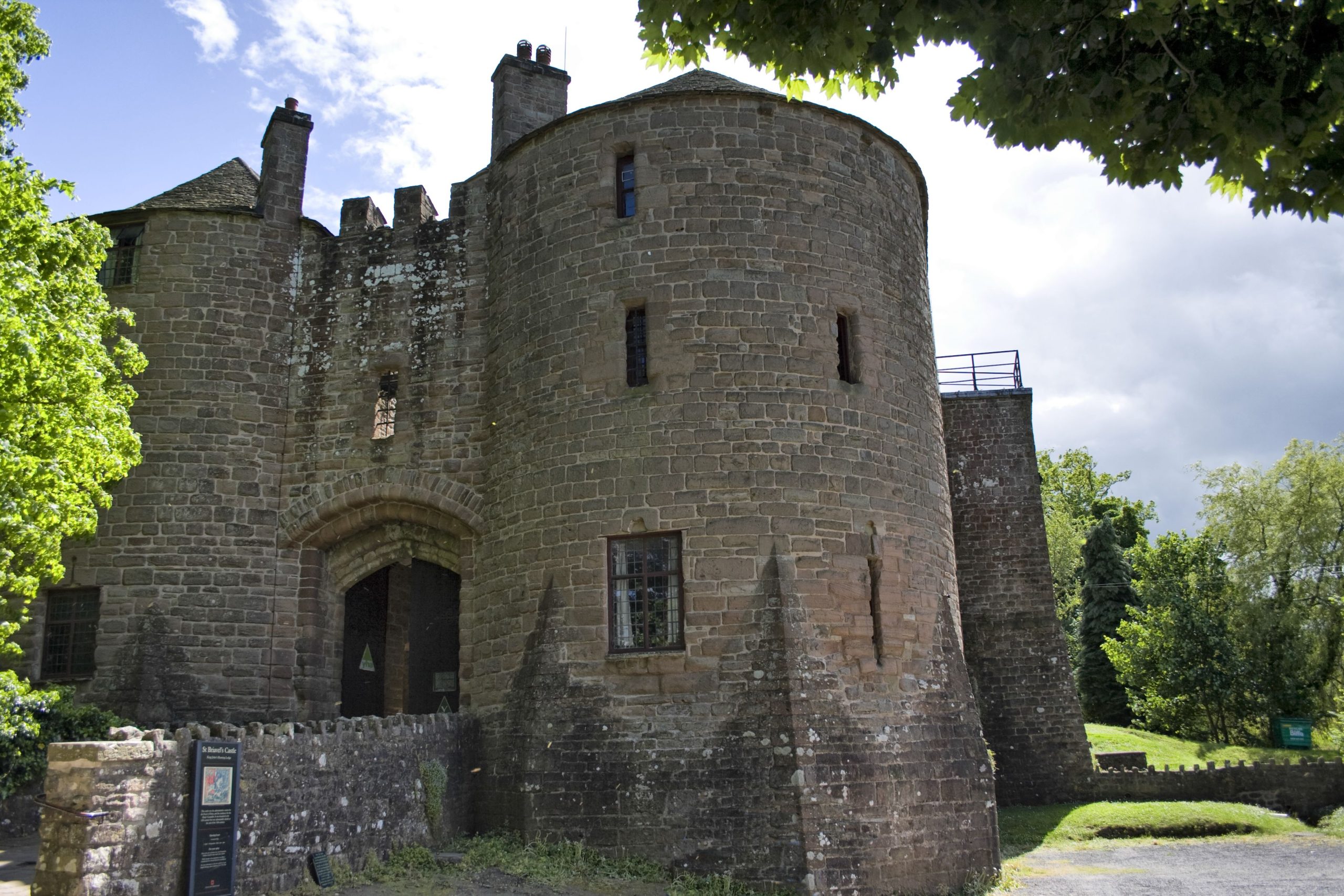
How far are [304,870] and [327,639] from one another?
664 centimetres

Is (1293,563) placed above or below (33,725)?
above

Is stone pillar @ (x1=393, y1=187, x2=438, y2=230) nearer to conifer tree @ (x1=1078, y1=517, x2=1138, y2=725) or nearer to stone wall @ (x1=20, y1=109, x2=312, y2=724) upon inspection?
stone wall @ (x1=20, y1=109, x2=312, y2=724)

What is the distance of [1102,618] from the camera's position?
35625 millimetres

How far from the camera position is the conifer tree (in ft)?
113

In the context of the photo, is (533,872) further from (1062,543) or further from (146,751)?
(1062,543)

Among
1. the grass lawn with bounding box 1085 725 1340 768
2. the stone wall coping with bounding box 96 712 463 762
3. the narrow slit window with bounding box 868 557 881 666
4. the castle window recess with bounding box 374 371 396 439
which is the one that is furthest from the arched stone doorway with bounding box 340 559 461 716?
the grass lawn with bounding box 1085 725 1340 768

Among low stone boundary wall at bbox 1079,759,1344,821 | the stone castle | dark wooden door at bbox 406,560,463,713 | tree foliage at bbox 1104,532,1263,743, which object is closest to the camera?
the stone castle

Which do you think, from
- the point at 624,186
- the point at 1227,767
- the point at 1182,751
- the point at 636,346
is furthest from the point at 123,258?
the point at 1182,751

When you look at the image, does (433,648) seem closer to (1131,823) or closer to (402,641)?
(402,641)

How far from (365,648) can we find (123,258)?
7.36 m

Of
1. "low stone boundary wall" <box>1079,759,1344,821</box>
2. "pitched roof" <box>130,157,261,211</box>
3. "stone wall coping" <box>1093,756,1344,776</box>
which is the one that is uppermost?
"pitched roof" <box>130,157,261,211</box>

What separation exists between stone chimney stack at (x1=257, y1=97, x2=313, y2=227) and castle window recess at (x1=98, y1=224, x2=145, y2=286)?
1.94 metres

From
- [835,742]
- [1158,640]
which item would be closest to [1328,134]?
[835,742]

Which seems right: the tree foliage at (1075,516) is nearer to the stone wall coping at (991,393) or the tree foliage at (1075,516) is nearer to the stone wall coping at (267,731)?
the stone wall coping at (991,393)
